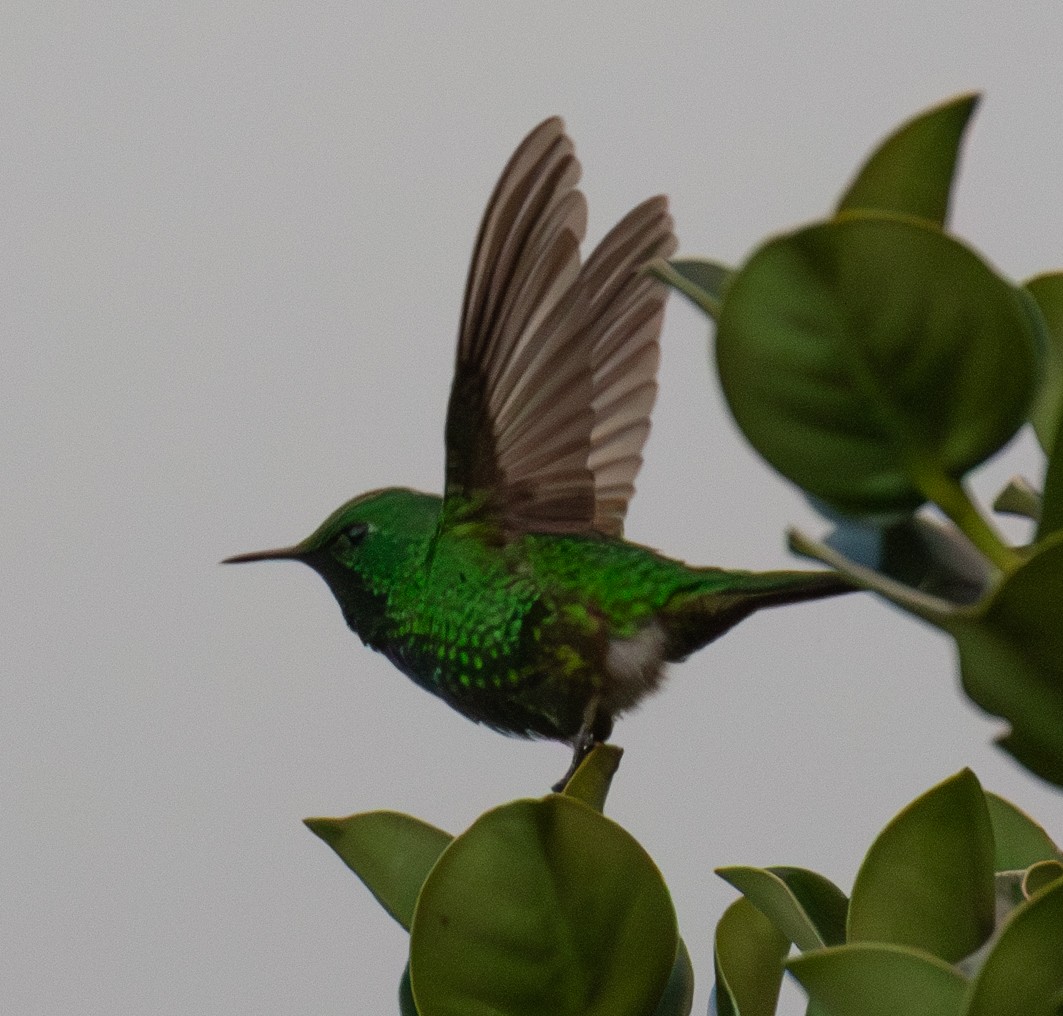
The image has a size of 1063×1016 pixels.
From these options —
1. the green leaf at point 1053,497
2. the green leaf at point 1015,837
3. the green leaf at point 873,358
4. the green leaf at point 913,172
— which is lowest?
the green leaf at point 1015,837

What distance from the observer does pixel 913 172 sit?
32cm

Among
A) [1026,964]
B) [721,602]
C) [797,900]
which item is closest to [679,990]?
[797,900]

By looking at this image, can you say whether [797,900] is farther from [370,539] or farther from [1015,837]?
[370,539]

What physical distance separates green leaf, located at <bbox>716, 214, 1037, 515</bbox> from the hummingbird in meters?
0.40

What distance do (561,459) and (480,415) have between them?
0.20ft

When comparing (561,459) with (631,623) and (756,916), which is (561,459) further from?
(756,916)

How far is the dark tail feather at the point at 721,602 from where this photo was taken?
2.20 feet

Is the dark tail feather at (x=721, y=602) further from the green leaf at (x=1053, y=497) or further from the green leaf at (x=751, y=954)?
the green leaf at (x=1053, y=497)

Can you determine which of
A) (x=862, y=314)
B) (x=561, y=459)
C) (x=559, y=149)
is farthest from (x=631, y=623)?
(x=862, y=314)

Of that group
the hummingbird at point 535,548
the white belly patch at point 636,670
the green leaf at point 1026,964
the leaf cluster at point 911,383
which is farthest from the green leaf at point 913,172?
the white belly patch at point 636,670

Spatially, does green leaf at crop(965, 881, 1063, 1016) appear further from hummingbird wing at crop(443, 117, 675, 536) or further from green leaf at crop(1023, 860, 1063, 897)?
hummingbird wing at crop(443, 117, 675, 536)

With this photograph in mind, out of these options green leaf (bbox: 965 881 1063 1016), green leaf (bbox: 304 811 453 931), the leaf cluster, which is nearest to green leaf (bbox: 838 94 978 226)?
the leaf cluster

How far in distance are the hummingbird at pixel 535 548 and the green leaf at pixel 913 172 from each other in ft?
1.30

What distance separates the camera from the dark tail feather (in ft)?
2.20
